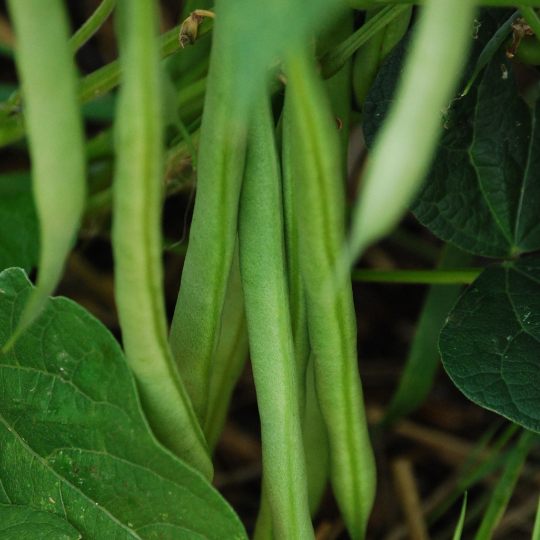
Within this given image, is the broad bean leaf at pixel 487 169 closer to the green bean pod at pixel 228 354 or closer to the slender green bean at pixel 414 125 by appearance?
the green bean pod at pixel 228 354

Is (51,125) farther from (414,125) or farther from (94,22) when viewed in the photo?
(94,22)

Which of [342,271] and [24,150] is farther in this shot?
[24,150]

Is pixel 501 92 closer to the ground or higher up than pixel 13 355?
higher up

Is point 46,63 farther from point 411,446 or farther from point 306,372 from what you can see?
point 411,446

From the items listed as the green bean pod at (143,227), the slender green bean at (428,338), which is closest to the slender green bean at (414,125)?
the green bean pod at (143,227)

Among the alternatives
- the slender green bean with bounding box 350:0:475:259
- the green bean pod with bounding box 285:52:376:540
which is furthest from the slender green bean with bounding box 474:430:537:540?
the slender green bean with bounding box 350:0:475:259

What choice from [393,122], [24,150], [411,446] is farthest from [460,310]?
[24,150]

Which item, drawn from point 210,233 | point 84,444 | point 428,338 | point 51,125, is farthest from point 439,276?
point 51,125
